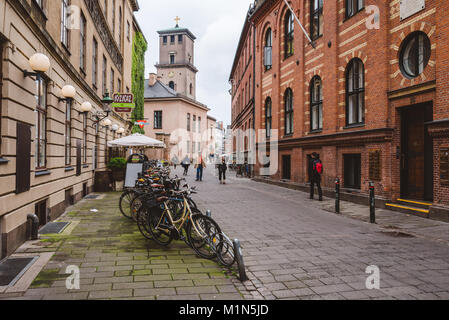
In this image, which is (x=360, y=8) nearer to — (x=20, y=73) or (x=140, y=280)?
(x=20, y=73)

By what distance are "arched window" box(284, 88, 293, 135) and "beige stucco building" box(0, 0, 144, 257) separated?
9.84 meters

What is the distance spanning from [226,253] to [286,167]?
14564mm

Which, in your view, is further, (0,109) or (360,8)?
(360,8)

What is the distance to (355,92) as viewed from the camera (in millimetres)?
13164

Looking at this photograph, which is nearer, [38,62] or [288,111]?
[38,62]

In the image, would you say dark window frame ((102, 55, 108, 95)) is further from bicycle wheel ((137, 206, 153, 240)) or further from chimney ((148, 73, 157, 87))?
chimney ((148, 73, 157, 87))

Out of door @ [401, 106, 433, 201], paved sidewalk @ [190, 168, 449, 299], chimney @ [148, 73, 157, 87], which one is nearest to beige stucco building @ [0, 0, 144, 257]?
paved sidewalk @ [190, 168, 449, 299]

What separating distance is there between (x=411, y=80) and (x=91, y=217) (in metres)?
9.77

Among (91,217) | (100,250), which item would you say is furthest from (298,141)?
(100,250)

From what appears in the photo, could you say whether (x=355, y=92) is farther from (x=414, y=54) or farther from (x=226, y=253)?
(x=226, y=253)

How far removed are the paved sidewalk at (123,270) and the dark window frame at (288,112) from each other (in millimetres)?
13233

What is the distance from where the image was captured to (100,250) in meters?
5.91

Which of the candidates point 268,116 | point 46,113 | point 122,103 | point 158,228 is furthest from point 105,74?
point 158,228

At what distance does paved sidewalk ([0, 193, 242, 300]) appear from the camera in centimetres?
407
